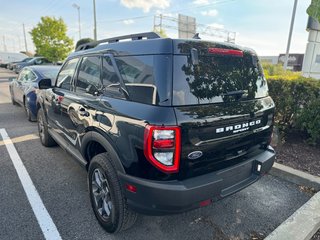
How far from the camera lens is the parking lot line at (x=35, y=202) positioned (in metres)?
2.50

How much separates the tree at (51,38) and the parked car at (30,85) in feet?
66.5

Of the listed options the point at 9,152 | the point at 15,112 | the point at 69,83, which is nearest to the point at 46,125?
the point at 9,152

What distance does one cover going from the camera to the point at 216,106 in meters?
2.19

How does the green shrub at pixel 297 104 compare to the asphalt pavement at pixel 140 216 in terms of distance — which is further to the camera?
the green shrub at pixel 297 104

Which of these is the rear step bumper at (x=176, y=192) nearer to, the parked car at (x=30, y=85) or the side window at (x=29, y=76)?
the parked car at (x=30, y=85)

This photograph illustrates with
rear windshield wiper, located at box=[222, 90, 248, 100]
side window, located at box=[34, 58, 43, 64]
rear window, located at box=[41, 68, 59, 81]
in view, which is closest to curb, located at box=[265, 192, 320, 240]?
rear windshield wiper, located at box=[222, 90, 248, 100]

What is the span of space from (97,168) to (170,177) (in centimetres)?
91

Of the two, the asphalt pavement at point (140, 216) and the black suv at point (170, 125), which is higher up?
the black suv at point (170, 125)

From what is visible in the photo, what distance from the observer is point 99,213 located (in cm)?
259

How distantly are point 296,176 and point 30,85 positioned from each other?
6.43 meters

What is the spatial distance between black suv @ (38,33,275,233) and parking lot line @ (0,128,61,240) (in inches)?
18.9

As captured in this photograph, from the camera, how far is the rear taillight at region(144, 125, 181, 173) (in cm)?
187

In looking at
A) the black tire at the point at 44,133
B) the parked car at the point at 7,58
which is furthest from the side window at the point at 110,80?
the parked car at the point at 7,58

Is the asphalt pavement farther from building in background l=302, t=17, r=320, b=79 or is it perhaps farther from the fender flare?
building in background l=302, t=17, r=320, b=79
